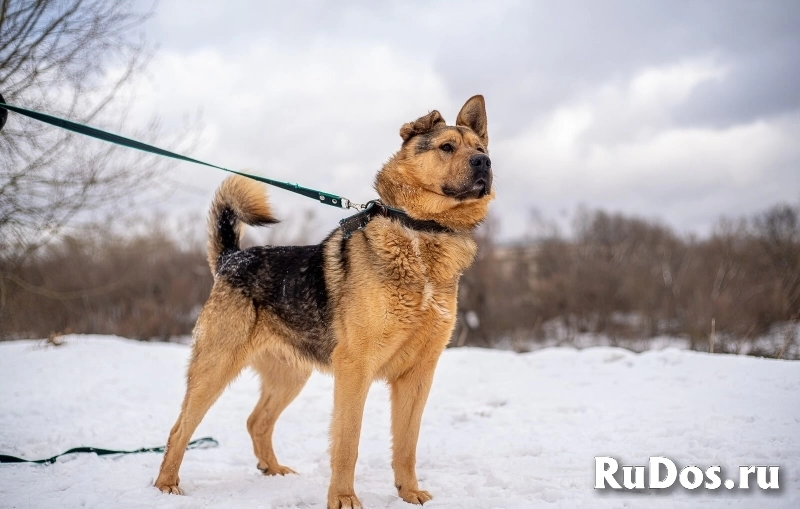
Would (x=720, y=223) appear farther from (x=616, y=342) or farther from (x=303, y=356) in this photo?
(x=303, y=356)

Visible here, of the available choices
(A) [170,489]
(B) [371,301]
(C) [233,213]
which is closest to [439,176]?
(B) [371,301]

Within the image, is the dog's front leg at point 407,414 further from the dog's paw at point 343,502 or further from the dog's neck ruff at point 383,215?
the dog's neck ruff at point 383,215

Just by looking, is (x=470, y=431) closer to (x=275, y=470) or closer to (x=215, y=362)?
(x=275, y=470)

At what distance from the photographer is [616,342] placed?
3528 cm

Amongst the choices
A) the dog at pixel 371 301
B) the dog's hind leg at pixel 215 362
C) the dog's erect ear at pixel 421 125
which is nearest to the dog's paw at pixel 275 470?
the dog at pixel 371 301

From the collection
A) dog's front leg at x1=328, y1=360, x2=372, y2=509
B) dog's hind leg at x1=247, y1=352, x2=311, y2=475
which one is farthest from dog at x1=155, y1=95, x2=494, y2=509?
dog's hind leg at x1=247, y1=352, x2=311, y2=475

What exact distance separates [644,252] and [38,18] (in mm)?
49027

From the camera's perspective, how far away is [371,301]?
3910mm

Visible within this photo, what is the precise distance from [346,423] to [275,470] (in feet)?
5.08

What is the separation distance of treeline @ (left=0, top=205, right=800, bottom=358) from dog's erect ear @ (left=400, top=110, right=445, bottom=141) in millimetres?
23408

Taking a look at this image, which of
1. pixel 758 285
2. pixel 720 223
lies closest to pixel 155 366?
pixel 758 285

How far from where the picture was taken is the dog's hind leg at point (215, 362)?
450 centimetres

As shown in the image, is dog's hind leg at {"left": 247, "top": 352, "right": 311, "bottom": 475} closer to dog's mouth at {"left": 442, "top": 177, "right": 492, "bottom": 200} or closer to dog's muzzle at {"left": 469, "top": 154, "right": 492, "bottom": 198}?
dog's mouth at {"left": 442, "top": 177, "right": 492, "bottom": 200}

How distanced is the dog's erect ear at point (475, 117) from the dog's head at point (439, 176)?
0.99ft
